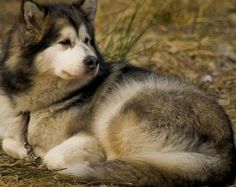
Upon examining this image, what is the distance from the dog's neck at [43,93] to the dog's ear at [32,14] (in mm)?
426

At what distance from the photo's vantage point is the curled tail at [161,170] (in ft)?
14.8

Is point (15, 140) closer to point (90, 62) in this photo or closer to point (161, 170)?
point (90, 62)

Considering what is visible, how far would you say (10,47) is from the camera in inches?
212

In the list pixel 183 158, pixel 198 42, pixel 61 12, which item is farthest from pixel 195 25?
pixel 183 158

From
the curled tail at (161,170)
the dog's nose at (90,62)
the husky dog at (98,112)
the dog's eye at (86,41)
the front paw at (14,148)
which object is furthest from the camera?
the front paw at (14,148)

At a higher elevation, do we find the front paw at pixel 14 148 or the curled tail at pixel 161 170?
the curled tail at pixel 161 170

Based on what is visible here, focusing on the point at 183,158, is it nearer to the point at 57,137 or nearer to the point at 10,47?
the point at 57,137

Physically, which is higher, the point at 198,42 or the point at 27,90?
the point at 27,90

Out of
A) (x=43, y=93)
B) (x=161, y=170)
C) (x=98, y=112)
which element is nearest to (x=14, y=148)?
(x=43, y=93)

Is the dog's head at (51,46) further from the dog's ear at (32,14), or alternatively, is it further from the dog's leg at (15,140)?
the dog's leg at (15,140)

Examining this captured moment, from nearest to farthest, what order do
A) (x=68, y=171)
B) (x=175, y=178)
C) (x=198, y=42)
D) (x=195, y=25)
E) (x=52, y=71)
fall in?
(x=175, y=178)
(x=68, y=171)
(x=52, y=71)
(x=198, y=42)
(x=195, y=25)

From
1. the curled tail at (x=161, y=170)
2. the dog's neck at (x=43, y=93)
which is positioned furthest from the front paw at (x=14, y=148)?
the curled tail at (x=161, y=170)

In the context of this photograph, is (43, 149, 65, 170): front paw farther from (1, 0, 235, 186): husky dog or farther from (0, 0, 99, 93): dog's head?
(0, 0, 99, 93): dog's head

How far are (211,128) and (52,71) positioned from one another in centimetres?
124
